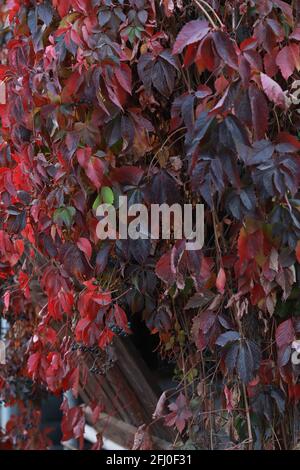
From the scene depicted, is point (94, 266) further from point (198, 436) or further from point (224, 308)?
point (198, 436)

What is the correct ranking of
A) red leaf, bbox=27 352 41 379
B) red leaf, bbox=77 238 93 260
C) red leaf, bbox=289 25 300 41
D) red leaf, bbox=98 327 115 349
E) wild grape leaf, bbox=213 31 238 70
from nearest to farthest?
1. wild grape leaf, bbox=213 31 238 70
2. red leaf, bbox=289 25 300 41
3. red leaf, bbox=77 238 93 260
4. red leaf, bbox=98 327 115 349
5. red leaf, bbox=27 352 41 379

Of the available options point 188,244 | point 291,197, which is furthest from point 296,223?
point 188,244

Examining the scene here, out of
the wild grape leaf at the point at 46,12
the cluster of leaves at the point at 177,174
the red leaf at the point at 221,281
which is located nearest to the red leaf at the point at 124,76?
the cluster of leaves at the point at 177,174

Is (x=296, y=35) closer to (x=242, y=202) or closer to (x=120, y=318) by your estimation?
(x=242, y=202)

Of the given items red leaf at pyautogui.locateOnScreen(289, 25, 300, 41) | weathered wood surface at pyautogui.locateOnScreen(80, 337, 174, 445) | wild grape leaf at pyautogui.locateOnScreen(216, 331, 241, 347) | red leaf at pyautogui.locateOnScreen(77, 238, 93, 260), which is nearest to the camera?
red leaf at pyautogui.locateOnScreen(289, 25, 300, 41)

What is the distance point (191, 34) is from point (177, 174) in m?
0.36

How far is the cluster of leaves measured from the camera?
A: 61.4 inches

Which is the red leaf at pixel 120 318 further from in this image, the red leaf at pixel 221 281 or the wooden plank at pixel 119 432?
the wooden plank at pixel 119 432

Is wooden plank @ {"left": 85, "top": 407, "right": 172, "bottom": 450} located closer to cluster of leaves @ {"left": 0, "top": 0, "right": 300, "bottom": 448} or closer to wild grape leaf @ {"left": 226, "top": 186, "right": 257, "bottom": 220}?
cluster of leaves @ {"left": 0, "top": 0, "right": 300, "bottom": 448}

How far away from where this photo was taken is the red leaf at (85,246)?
1843mm

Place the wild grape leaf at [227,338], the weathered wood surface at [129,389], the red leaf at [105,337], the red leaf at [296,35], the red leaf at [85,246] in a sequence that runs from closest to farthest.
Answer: the red leaf at [296,35]
the wild grape leaf at [227,338]
the red leaf at [85,246]
the red leaf at [105,337]
the weathered wood surface at [129,389]

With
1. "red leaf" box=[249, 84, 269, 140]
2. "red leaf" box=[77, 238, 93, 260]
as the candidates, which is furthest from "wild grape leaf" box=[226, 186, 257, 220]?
"red leaf" box=[77, 238, 93, 260]

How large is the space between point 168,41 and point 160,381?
55.6 inches

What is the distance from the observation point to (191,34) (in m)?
1.55
